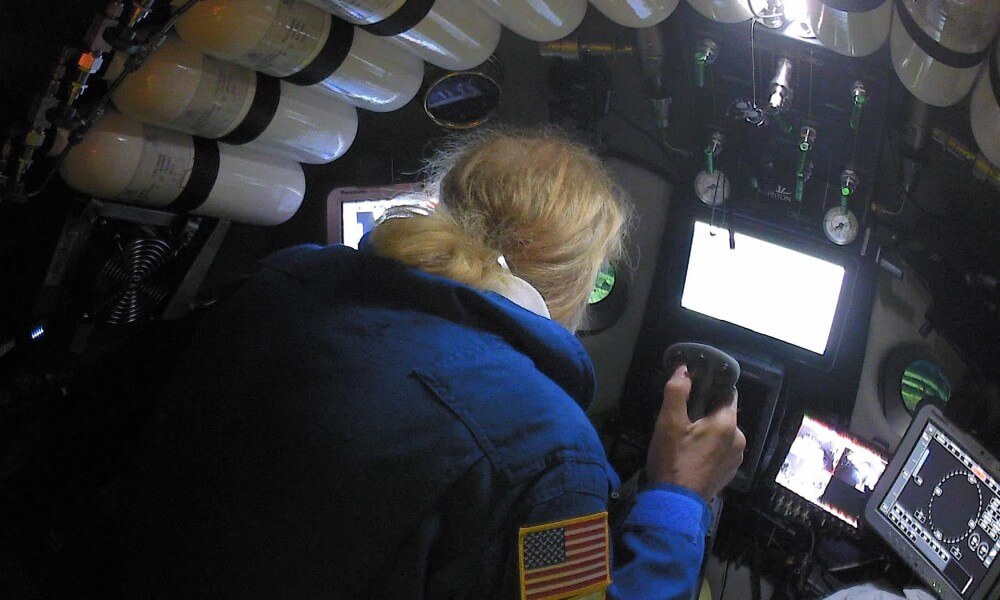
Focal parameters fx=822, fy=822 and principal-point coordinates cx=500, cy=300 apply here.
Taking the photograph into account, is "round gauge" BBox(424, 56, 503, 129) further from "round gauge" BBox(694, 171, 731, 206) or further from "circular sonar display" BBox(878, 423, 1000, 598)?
"circular sonar display" BBox(878, 423, 1000, 598)

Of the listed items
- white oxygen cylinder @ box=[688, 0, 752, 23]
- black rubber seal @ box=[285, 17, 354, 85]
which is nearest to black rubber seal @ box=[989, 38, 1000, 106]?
white oxygen cylinder @ box=[688, 0, 752, 23]

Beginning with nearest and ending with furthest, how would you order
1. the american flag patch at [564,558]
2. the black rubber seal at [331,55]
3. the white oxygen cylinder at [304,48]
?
the american flag patch at [564,558]
the white oxygen cylinder at [304,48]
the black rubber seal at [331,55]

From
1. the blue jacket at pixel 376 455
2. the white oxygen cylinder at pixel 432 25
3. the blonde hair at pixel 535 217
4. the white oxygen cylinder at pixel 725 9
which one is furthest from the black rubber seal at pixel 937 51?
the white oxygen cylinder at pixel 432 25

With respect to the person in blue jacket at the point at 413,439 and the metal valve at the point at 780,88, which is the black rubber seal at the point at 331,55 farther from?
the metal valve at the point at 780,88

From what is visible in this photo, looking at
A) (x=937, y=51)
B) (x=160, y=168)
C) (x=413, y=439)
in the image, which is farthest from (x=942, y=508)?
(x=160, y=168)

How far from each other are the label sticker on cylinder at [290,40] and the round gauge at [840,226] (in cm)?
156

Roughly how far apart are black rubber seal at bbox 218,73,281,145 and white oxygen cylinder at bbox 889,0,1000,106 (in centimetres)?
→ 145

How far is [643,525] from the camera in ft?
4.14

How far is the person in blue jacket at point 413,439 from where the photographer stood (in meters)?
1.04

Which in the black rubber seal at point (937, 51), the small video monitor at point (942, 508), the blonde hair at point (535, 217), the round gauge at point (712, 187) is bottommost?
the small video monitor at point (942, 508)

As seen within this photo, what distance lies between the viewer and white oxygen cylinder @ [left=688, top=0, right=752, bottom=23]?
6.08ft

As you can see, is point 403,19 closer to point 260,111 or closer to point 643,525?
point 260,111

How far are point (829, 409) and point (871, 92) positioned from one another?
1.00 m

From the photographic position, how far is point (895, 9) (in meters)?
1.69
